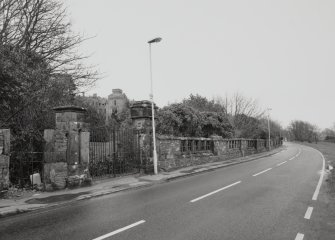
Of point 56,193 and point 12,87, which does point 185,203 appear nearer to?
point 56,193

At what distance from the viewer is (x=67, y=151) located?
10867mm

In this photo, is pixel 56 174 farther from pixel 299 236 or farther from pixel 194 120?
pixel 194 120

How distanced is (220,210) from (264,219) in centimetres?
124

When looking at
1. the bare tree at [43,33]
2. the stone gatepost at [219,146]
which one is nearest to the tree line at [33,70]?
the bare tree at [43,33]

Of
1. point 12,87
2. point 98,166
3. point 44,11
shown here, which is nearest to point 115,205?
point 98,166

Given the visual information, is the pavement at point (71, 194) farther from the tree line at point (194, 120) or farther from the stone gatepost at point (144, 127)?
the tree line at point (194, 120)

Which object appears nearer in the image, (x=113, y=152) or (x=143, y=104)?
(x=113, y=152)

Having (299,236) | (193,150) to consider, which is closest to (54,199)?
(299,236)

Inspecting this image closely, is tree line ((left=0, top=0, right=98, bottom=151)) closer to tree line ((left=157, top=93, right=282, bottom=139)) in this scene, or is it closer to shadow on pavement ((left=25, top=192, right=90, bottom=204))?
shadow on pavement ((left=25, top=192, right=90, bottom=204))

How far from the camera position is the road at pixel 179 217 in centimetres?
558

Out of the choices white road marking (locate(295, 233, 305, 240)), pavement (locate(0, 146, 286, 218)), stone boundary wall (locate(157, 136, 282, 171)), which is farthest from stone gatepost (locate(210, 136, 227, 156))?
white road marking (locate(295, 233, 305, 240))

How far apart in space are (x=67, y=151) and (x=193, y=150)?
39.1ft

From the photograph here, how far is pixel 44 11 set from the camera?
1519cm

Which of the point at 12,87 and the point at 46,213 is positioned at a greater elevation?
the point at 12,87
